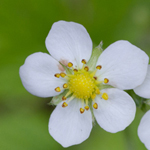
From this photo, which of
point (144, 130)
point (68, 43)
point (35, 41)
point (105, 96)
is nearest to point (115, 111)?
point (105, 96)

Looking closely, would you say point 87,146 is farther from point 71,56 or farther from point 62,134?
point 71,56

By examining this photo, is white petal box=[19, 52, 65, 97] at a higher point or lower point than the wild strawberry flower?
higher

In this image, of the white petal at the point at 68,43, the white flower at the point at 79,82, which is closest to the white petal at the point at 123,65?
the white flower at the point at 79,82

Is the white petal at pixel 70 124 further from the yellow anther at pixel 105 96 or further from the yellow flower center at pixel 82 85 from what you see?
the yellow anther at pixel 105 96

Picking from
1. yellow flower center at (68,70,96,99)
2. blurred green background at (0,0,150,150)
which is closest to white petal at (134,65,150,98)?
yellow flower center at (68,70,96,99)

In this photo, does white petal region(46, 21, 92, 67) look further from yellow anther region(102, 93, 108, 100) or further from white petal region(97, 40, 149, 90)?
yellow anther region(102, 93, 108, 100)

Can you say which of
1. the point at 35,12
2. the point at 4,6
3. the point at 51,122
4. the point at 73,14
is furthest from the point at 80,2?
the point at 51,122
